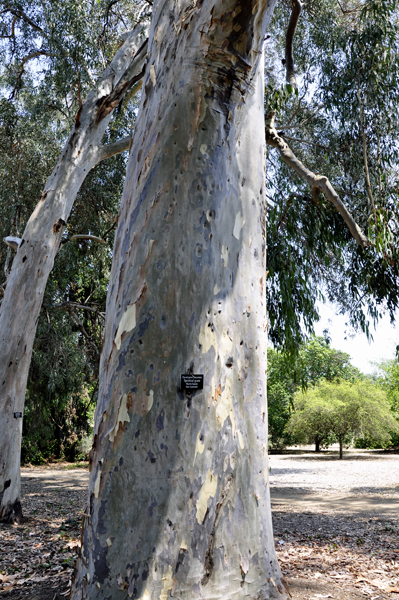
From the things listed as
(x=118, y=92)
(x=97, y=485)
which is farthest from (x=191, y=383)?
(x=118, y=92)

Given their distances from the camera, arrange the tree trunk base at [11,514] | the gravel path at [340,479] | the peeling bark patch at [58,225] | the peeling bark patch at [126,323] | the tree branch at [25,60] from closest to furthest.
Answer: the peeling bark patch at [126,323] → the tree trunk base at [11,514] → the peeling bark patch at [58,225] → the tree branch at [25,60] → the gravel path at [340,479]

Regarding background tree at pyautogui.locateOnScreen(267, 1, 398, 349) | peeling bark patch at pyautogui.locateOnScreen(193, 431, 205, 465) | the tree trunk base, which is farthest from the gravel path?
peeling bark patch at pyautogui.locateOnScreen(193, 431, 205, 465)

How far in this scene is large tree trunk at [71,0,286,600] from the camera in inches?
69.9

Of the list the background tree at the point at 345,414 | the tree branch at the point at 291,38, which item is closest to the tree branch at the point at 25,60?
the tree branch at the point at 291,38

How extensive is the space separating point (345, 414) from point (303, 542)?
17.1 meters

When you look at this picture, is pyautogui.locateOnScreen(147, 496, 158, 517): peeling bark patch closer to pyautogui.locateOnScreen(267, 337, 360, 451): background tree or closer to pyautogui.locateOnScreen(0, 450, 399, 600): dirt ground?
pyautogui.locateOnScreen(0, 450, 399, 600): dirt ground

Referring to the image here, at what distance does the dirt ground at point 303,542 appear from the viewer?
270 centimetres

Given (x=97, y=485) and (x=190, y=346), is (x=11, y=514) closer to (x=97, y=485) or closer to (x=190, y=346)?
(x=97, y=485)

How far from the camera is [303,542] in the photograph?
4355mm

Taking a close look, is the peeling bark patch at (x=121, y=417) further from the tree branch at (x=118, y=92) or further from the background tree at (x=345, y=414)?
the background tree at (x=345, y=414)

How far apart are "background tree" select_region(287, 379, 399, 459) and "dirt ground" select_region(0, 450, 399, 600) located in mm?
8861

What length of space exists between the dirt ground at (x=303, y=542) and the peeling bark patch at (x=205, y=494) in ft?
3.30

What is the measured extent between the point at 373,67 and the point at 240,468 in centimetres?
687

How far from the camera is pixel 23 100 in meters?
10.2
